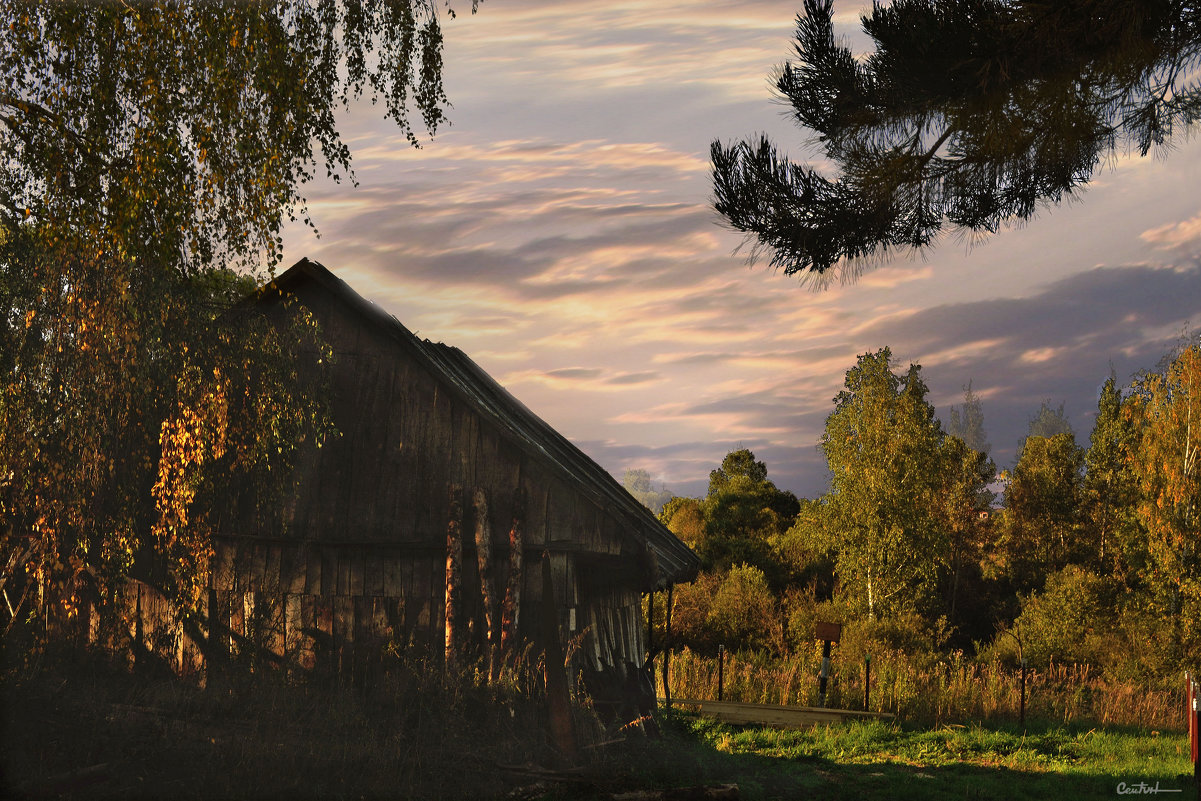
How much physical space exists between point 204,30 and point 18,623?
280 inches

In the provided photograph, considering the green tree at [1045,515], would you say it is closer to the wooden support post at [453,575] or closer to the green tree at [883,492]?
the green tree at [883,492]

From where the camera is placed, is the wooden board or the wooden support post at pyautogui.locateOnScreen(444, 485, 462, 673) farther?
the wooden board

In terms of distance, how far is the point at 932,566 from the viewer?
30016 mm

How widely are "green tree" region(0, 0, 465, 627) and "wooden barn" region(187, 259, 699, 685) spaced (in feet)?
7.52

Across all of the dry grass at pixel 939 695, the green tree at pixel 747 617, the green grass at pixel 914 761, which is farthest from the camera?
the green tree at pixel 747 617

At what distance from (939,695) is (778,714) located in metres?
4.27

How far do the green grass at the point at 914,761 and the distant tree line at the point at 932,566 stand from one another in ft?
31.1

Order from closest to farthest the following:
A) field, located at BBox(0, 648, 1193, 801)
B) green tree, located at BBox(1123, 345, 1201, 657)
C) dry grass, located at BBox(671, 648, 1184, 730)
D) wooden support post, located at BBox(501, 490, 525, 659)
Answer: field, located at BBox(0, 648, 1193, 801), wooden support post, located at BBox(501, 490, 525, 659), dry grass, located at BBox(671, 648, 1184, 730), green tree, located at BBox(1123, 345, 1201, 657)

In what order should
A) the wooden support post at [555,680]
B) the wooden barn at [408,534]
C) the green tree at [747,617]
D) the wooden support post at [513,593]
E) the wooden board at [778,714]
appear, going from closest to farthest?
the wooden support post at [555,680] < the wooden support post at [513,593] < the wooden barn at [408,534] < the wooden board at [778,714] < the green tree at [747,617]

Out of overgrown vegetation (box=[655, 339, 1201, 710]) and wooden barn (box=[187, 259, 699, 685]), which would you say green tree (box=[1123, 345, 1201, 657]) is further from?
wooden barn (box=[187, 259, 699, 685])

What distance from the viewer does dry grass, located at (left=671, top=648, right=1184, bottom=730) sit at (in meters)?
20.2

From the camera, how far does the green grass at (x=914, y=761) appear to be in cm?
1207
